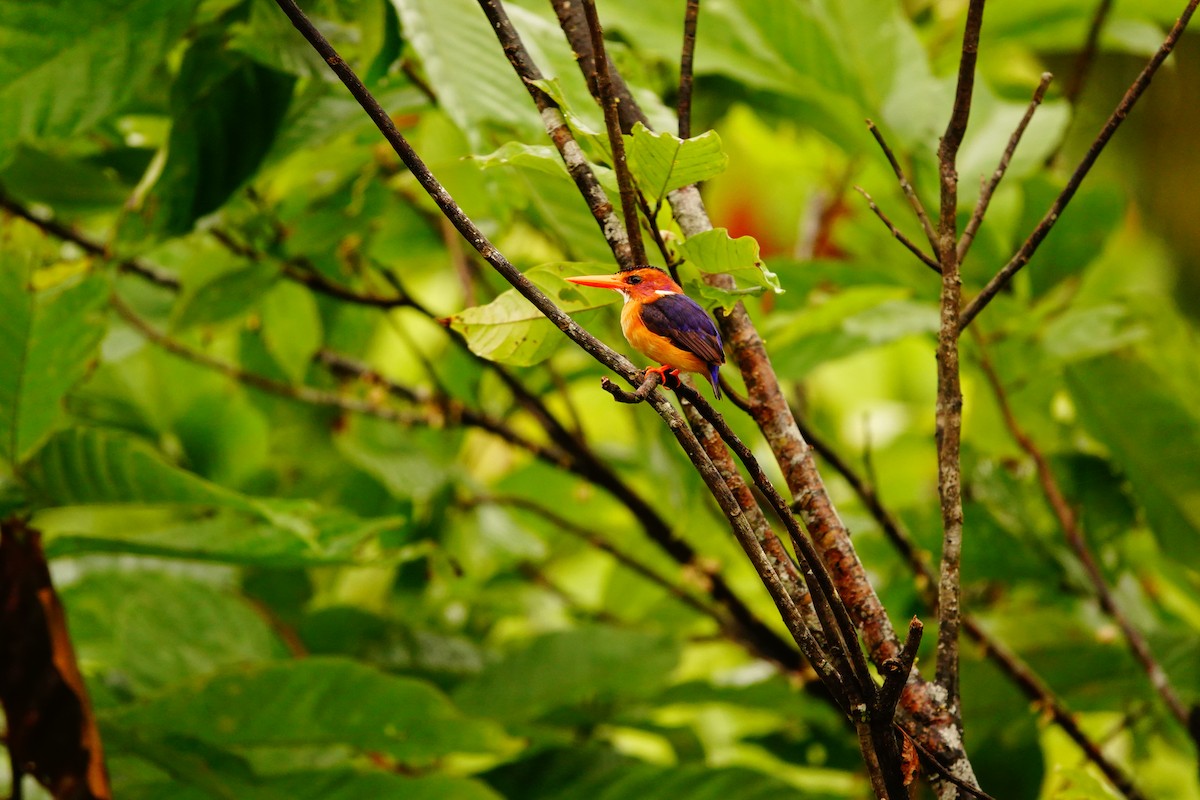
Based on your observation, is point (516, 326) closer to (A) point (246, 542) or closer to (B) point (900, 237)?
(B) point (900, 237)

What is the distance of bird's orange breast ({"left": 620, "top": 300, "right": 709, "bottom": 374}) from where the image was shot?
0.55 meters

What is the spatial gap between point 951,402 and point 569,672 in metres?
0.80

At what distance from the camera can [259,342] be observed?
5.17 ft

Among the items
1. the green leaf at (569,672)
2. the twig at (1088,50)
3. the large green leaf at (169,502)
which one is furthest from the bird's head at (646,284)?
the twig at (1088,50)

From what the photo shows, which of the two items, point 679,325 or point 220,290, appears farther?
point 220,290

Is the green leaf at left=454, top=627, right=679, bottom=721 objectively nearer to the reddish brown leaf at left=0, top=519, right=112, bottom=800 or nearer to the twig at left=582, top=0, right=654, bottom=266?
the reddish brown leaf at left=0, top=519, right=112, bottom=800

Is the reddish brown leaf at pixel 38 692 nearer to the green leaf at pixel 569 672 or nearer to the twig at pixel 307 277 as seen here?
the twig at pixel 307 277

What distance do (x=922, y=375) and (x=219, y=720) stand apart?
1785mm

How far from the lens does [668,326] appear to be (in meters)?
0.55

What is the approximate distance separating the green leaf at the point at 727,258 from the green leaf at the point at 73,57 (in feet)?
2.05

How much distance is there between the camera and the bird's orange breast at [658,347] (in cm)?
55

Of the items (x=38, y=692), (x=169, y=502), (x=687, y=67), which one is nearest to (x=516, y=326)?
(x=687, y=67)

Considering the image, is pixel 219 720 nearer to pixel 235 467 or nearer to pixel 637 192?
pixel 235 467

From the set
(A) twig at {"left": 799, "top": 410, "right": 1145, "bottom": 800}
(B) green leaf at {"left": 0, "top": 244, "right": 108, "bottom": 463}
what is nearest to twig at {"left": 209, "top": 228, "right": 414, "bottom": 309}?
(B) green leaf at {"left": 0, "top": 244, "right": 108, "bottom": 463}
